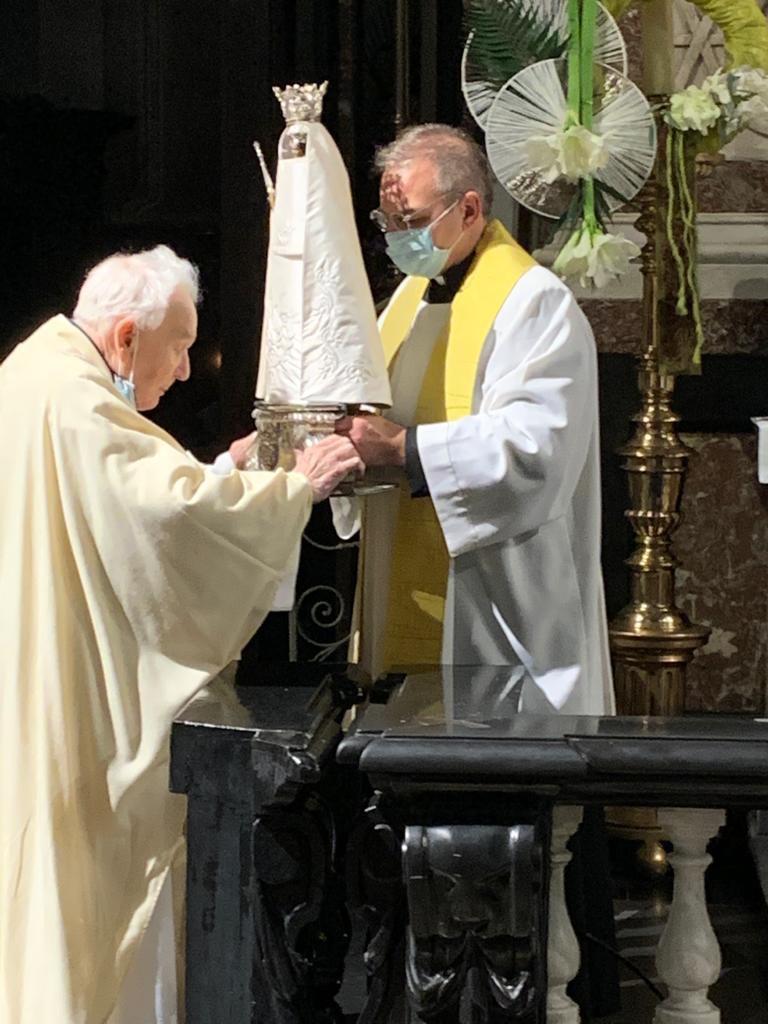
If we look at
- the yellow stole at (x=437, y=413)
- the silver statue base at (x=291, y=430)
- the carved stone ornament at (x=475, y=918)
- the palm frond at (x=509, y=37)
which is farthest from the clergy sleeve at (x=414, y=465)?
the carved stone ornament at (x=475, y=918)

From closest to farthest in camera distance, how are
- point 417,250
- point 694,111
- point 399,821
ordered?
point 399,821, point 417,250, point 694,111

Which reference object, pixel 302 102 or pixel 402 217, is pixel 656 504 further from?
pixel 302 102

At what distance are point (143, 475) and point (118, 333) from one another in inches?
13.2

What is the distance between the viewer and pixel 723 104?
419 centimetres

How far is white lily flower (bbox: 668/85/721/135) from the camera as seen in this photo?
4.17 metres

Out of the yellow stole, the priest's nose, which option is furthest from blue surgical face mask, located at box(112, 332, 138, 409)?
the yellow stole

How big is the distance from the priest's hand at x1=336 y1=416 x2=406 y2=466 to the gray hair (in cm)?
51

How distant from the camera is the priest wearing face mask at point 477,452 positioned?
3340 millimetres

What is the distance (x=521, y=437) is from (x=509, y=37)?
91 cm

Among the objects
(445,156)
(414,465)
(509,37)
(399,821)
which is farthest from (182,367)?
(399,821)

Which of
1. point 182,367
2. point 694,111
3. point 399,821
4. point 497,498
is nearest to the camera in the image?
point 399,821

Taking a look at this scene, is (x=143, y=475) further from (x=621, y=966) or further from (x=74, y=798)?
(x=621, y=966)

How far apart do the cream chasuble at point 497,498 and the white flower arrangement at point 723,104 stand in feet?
2.51

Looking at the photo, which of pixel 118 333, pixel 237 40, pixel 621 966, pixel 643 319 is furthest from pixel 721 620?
pixel 118 333
